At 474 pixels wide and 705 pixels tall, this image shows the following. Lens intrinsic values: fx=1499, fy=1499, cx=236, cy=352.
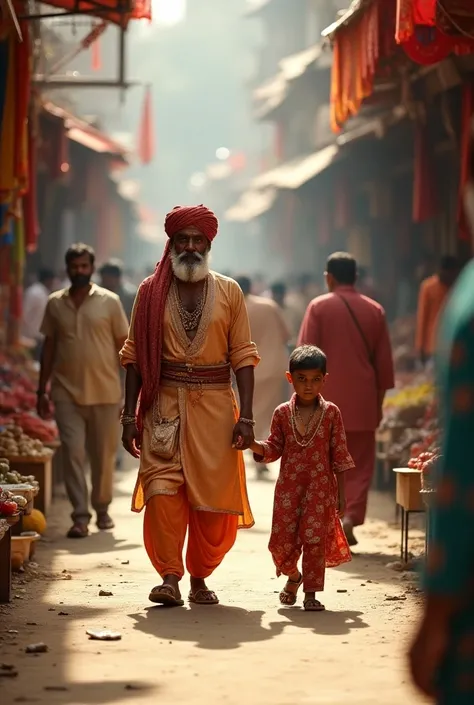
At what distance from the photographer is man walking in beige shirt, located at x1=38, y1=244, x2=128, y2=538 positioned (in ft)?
33.7

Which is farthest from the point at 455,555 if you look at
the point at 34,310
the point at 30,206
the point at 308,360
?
the point at 34,310

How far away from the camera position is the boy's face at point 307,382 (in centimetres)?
728

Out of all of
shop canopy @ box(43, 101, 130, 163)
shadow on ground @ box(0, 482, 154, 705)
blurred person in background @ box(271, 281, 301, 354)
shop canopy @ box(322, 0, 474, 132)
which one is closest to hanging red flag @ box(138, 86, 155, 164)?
shop canopy @ box(43, 101, 130, 163)

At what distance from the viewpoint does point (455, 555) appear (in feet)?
9.37

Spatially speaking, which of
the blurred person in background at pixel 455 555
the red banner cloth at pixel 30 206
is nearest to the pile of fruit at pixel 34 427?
the red banner cloth at pixel 30 206

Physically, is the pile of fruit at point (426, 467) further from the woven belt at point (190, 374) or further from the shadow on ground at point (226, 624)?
the woven belt at point (190, 374)

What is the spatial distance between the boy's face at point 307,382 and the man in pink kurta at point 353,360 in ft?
8.41

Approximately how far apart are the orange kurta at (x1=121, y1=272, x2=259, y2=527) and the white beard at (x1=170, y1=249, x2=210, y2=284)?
14cm

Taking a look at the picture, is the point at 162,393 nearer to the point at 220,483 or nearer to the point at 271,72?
the point at 220,483

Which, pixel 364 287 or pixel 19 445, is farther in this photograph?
pixel 364 287

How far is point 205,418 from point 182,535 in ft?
1.92

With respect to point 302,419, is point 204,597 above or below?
below

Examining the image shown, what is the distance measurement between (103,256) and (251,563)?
22.8 m

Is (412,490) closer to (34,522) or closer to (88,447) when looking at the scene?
(34,522)
